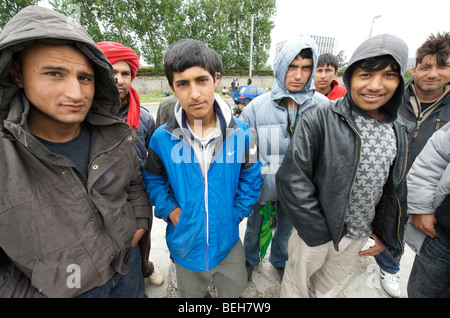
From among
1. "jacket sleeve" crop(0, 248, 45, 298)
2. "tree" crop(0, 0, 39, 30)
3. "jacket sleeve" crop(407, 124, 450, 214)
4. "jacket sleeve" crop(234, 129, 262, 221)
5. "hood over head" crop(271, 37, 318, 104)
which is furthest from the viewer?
"tree" crop(0, 0, 39, 30)

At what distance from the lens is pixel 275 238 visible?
85.7 inches

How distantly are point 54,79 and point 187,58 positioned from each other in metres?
0.71

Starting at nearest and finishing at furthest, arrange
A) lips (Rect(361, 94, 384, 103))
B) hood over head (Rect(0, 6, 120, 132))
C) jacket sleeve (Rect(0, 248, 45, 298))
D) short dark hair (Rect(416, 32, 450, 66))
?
hood over head (Rect(0, 6, 120, 132)), jacket sleeve (Rect(0, 248, 45, 298)), lips (Rect(361, 94, 384, 103)), short dark hair (Rect(416, 32, 450, 66))

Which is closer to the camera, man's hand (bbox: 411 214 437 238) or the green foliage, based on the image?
man's hand (bbox: 411 214 437 238)

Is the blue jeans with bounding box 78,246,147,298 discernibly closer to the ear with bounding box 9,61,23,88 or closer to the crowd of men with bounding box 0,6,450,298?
the crowd of men with bounding box 0,6,450,298

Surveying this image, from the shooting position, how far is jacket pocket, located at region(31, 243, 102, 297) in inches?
38.9

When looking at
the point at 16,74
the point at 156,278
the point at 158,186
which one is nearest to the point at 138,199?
the point at 158,186

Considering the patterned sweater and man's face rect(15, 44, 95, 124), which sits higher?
man's face rect(15, 44, 95, 124)

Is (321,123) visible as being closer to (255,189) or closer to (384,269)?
(255,189)

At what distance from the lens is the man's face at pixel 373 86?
124cm

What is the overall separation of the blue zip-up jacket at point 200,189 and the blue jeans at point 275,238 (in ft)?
1.86

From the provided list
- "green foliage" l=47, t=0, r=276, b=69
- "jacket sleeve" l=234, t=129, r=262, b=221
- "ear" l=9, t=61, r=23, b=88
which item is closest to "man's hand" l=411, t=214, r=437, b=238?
"jacket sleeve" l=234, t=129, r=262, b=221

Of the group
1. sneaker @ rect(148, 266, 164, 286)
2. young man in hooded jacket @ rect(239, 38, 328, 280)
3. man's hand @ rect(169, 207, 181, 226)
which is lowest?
sneaker @ rect(148, 266, 164, 286)

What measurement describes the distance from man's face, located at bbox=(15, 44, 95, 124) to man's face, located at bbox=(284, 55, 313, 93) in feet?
5.08
